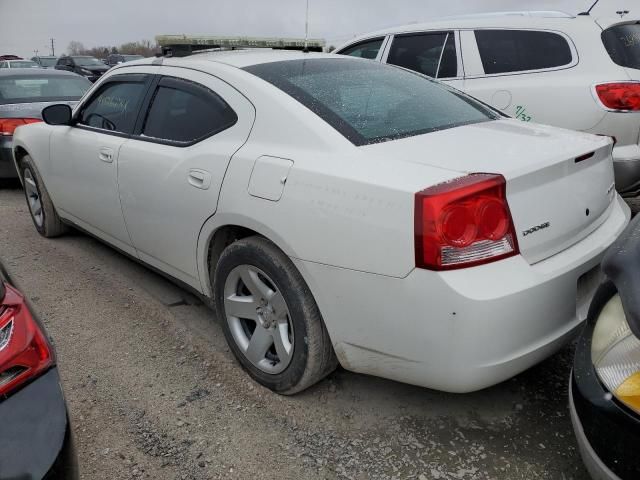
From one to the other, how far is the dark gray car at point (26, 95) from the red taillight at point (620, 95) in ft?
18.0

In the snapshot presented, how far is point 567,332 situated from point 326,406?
1.06 m

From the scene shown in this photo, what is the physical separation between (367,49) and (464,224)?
4.32m

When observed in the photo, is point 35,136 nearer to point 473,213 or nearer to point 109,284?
point 109,284

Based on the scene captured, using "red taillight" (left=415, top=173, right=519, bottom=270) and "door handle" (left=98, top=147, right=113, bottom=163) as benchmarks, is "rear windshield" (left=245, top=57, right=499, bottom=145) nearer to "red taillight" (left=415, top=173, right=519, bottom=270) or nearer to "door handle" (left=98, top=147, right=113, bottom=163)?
"red taillight" (left=415, top=173, right=519, bottom=270)

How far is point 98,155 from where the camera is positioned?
3402 mm

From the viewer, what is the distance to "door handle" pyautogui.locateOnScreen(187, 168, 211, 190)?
2525 mm

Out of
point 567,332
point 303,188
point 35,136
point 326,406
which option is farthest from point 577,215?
point 35,136

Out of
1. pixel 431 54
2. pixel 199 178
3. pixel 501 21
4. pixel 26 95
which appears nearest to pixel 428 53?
pixel 431 54

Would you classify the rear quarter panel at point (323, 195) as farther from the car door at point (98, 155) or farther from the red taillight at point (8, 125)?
the red taillight at point (8, 125)

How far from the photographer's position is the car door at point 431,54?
484 centimetres

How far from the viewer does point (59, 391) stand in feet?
4.82

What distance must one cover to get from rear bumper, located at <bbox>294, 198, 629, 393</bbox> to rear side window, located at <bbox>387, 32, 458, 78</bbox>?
10.4 feet

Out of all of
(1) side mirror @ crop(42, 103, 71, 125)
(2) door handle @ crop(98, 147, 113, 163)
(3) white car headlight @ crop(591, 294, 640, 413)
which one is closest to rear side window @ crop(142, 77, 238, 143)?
(2) door handle @ crop(98, 147, 113, 163)

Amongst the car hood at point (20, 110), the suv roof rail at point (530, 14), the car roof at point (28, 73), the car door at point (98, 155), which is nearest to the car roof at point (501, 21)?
the suv roof rail at point (530, 14)
